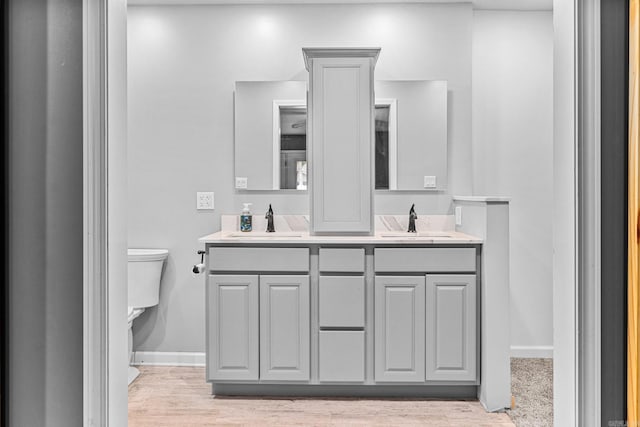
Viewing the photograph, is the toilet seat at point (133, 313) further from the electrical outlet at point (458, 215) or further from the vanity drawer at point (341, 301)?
the electrical outlet at point (458, 215)

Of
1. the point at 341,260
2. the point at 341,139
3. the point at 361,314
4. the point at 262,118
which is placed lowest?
the point at 361,314

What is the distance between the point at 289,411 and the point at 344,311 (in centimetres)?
60

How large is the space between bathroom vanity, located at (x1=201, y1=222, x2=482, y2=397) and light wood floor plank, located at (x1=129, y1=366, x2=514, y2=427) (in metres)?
0.11

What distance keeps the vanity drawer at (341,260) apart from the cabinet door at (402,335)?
0.80 feet

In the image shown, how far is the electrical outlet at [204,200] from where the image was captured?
330cm

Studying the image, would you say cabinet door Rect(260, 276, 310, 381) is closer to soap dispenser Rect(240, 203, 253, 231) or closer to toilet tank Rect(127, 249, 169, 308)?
soap dispenser Rect(240, 203, 253, 231)

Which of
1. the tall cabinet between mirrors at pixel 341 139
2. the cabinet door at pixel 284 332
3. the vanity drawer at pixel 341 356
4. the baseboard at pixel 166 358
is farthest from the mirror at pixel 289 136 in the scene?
the baseboard at pixel 166 358

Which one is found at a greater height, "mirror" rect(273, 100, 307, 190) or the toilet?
"mirror" rect(273, 100, 307, 190)

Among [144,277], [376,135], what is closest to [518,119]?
[376,135]

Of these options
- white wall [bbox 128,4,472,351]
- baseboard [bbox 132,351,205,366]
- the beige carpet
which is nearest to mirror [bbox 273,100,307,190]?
white wall [bbox 128,4,472,351]

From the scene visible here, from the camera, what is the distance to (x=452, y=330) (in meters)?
2.65

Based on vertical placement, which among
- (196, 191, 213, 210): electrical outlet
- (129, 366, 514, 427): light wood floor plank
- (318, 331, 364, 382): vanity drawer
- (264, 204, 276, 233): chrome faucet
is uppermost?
(196, 191, 213, 210): electrical outlet

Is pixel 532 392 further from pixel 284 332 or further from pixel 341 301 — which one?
pixel 284 332

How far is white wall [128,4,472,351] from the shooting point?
10.6ft
